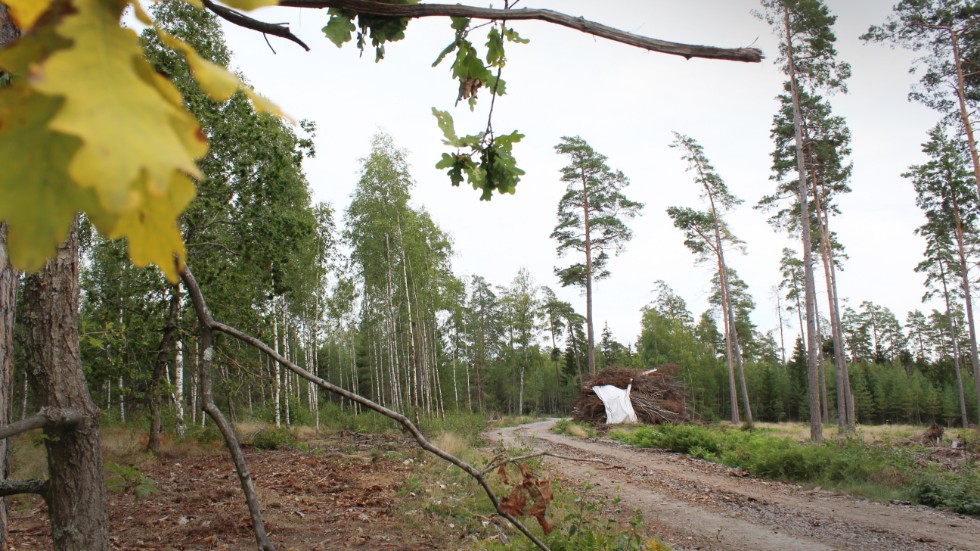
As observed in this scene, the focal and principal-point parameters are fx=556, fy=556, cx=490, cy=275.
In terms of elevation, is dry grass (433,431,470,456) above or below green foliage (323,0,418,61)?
below

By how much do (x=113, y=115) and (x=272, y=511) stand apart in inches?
307

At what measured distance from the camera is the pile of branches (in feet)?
88.9

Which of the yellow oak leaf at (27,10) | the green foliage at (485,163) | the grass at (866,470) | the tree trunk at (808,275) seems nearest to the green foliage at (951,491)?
the grass at (866,470)

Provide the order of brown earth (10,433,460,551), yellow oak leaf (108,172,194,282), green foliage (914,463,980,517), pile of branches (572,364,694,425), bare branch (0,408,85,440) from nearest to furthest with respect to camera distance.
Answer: yellow oak leaf (108,172,194,282), bare branch (0,408,85,440), brown earth (10,433,460,551), green foliage (914,463,980,517), pile of branches (572,364,694,425)

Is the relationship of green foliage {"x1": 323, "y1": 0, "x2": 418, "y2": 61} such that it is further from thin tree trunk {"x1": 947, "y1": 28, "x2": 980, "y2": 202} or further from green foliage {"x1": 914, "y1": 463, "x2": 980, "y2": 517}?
thin tree trunk {"x1": 947, "y1": 28, "x2": 980, "y2": 202}

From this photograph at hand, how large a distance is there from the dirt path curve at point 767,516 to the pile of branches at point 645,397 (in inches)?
611

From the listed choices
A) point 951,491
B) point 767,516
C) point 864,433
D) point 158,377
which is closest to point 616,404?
point 864,433

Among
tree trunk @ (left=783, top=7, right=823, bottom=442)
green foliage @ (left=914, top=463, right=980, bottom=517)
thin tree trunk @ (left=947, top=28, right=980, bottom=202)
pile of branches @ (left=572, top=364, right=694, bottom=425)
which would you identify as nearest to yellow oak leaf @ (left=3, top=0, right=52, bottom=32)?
green foliage @ (left=914, top=463, right=980, bottom=517)

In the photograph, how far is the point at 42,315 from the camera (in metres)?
1.63

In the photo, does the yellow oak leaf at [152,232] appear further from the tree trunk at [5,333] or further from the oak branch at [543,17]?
the tree trunk at [5,333]

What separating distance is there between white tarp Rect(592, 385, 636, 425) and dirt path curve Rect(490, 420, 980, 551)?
1448 cm

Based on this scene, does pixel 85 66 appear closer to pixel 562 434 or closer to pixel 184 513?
pixel 184 513

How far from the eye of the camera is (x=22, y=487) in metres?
1.41

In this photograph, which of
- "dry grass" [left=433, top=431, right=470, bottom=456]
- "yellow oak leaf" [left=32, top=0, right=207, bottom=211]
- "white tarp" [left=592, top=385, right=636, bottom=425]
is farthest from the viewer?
"white tarp" [left=592, top=385, right=636, bottom=425]
